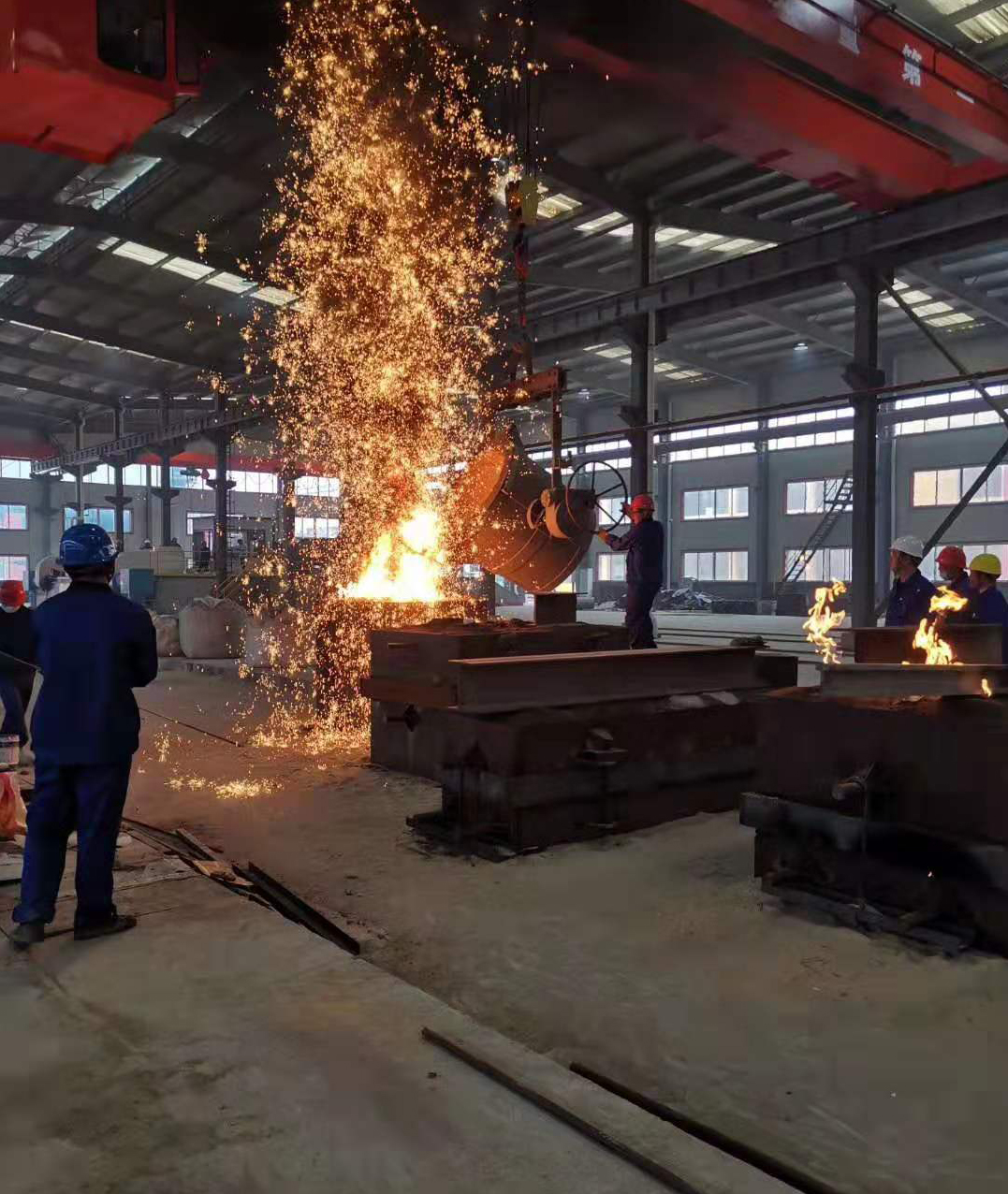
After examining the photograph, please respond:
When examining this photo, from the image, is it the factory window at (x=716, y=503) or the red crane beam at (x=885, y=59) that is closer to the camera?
the red crane beam at (x=885, y=59)

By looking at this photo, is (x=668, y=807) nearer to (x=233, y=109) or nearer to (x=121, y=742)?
(x=121, y=742)

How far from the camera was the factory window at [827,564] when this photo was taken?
21438 mm

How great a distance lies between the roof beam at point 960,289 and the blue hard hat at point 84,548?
523 inches

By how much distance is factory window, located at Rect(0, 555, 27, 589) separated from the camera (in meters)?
28.0

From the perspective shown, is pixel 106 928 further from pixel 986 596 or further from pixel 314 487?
pixel 314 487

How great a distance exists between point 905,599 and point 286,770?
3.71 meters

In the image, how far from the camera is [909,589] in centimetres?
553

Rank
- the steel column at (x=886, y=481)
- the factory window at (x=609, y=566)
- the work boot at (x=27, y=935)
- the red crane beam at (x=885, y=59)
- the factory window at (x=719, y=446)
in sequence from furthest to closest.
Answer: the factory window at (x=609, y=566), the factory window at (x=719, y=446), the steel column at (x=886, y=481), the red crane beam at (x=885, y=59), the work boot at (x=27, y=935)

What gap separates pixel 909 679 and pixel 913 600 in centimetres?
264

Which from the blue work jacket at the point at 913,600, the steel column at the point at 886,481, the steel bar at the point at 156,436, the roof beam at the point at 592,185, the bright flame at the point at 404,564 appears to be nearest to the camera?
the blue work jacket at the point at 913,600

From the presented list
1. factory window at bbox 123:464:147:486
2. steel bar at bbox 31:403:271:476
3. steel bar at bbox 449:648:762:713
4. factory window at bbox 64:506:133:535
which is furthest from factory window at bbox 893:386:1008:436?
factory window at bbox 123:464:147:486

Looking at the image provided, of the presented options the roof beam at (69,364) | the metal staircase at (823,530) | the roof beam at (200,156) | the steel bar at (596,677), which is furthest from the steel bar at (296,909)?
the metal staircase at (823,530)

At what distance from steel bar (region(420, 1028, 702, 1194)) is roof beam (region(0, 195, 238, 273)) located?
11584mm

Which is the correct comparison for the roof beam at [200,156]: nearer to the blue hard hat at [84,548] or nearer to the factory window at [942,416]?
the blue hard hat at [84,548]
